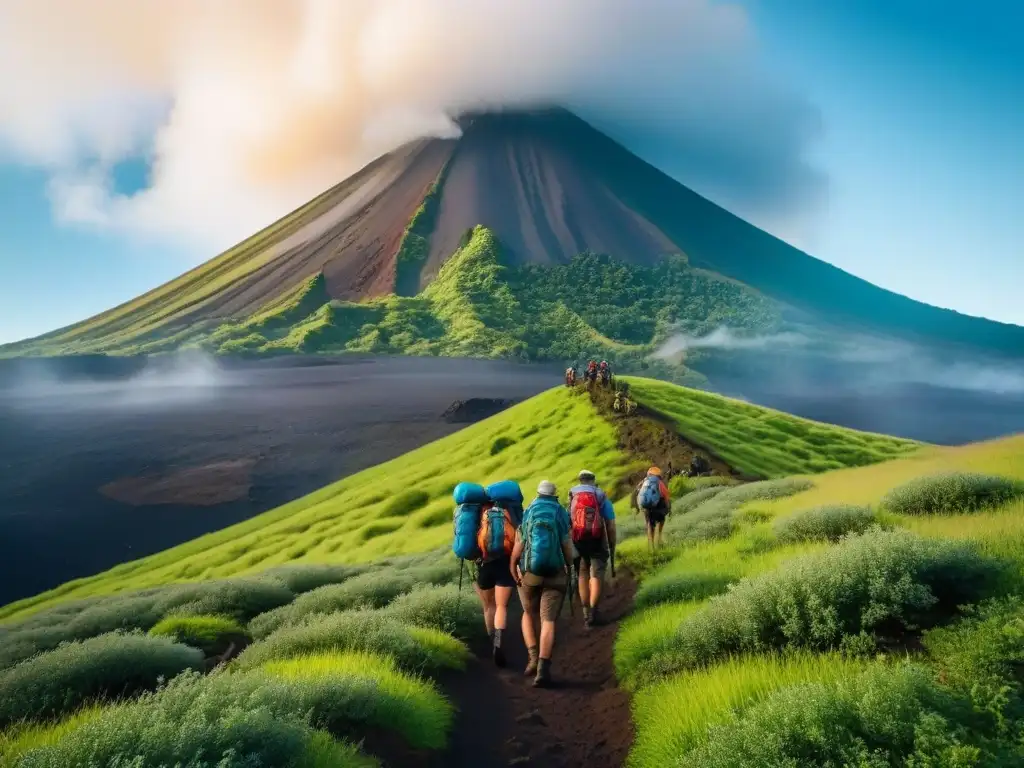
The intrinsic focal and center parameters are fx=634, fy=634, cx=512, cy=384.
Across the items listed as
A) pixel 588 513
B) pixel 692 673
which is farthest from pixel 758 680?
pixel 588 513

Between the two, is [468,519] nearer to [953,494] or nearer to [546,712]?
[546,712]

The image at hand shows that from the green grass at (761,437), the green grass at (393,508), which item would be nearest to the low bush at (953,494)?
the green grass at (393,508)

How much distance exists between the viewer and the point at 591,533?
39.1ft

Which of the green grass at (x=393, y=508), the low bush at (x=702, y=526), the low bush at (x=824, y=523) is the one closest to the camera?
the low bush at (x=824, y=523)

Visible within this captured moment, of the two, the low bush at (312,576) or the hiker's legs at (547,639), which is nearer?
the hiker's legs at (547,639)

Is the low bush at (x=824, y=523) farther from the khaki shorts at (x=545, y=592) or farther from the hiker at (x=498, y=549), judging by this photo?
the hiker at (x=498, y=549)

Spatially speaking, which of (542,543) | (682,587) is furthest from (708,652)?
(682,587)

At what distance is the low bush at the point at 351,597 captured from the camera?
45.5 feet

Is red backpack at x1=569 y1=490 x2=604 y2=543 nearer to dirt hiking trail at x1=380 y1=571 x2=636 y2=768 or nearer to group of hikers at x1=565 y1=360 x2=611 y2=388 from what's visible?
dirt hiking trail at x1=380 y1=571 x2=636 y2=768

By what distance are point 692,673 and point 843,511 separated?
19.8 feet

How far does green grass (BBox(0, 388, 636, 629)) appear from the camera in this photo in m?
38.1

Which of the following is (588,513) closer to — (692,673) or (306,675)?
(692,673)

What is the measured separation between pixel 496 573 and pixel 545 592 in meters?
1.29

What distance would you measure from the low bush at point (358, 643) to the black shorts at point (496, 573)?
1113 millimetres
